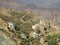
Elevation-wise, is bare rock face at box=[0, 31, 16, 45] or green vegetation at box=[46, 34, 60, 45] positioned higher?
bare rock face at box=[0, 31, 16, 45]

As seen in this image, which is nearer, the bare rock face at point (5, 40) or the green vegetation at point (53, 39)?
the bare rock face at point (5, 40)

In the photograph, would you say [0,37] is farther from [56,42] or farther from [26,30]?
[26,30]

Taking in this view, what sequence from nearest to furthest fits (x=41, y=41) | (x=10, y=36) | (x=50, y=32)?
(x=10, y=36)
(x=41, y=41)
(x=50, y=32)

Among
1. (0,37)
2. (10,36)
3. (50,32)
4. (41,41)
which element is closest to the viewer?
(0,37)

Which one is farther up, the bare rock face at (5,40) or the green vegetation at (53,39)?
the bare rock face at (5,40)

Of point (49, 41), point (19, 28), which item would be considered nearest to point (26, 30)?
point (19, 28)

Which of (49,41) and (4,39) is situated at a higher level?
(4,39)

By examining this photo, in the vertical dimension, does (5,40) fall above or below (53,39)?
above

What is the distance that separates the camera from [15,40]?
40188 mm

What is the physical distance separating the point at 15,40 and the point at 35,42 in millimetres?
4241

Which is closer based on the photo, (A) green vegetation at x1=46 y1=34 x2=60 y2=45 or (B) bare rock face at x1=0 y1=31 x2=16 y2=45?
(B) bare rock face at x1=0 y1=31 x2=16 y2=45

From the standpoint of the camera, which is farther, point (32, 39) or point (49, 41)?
point (32, 39)

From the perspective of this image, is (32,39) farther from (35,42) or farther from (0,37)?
(0,37)

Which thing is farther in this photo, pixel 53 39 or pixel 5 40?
pixel 53 39
